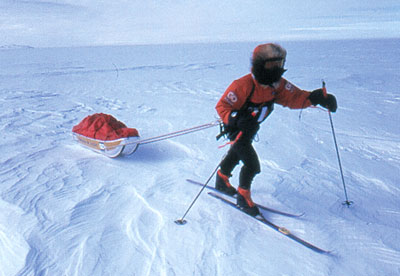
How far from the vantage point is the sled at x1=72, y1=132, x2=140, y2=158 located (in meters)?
3.55

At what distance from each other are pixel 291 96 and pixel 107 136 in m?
2.37

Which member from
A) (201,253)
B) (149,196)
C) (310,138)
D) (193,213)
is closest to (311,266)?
(201,253)

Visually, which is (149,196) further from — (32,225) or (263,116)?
(263,116)

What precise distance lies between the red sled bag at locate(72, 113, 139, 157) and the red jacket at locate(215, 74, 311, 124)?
1.72m

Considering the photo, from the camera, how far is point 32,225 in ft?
7.43

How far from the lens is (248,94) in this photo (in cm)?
212

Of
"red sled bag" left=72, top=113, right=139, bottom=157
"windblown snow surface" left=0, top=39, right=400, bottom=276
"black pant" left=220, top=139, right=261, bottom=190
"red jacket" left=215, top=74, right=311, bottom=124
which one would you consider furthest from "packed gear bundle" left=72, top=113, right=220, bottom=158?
"red jacket" left=215, top=74, right=311, bottom=124

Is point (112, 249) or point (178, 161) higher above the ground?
point (112, 249)

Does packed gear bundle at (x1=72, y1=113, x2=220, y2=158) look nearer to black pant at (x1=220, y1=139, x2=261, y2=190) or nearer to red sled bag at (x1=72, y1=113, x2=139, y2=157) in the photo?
red sled bag at (x1=72, y1=113, x2=139, y2=157)

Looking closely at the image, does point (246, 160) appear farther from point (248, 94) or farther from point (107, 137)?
point (107, 137)

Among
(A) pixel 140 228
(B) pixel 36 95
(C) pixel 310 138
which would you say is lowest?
(B) pixel 36 95

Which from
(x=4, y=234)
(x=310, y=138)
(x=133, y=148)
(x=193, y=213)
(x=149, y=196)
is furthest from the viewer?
(x=310, y=138)

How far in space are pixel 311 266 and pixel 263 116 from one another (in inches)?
45.8

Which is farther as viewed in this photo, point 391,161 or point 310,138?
point 310,138
